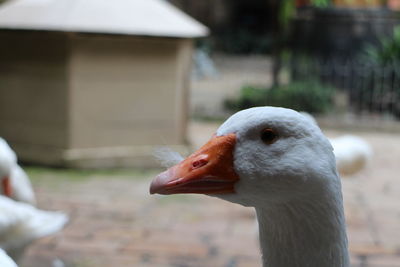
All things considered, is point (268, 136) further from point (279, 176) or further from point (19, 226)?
point (19, 226)

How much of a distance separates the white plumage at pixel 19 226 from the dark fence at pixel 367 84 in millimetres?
7556

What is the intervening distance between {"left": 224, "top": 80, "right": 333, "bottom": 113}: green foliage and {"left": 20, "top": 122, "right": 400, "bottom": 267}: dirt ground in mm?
4025

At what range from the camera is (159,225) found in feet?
13.0

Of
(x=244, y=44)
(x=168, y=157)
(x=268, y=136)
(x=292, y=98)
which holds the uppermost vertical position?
(x=268, y=136)

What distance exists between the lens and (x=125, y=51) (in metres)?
5.49

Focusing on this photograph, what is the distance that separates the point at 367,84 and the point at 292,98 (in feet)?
4.31


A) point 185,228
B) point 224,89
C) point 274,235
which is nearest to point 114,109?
point 185,228

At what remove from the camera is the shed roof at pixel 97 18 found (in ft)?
17.3

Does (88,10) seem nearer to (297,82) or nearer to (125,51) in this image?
(125,51)

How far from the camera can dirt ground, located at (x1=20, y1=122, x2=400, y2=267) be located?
132 inches

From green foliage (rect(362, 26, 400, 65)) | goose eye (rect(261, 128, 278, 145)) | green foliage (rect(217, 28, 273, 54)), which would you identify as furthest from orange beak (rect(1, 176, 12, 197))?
green foliage (rect(217, 28, 273, 54))

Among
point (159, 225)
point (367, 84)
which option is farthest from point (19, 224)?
point (367, 84)

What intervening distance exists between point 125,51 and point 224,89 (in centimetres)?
827

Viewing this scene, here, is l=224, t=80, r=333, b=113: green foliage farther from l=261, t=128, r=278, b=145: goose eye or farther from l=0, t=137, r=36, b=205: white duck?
l=261, t=128, r=278, b=145: goose eye
